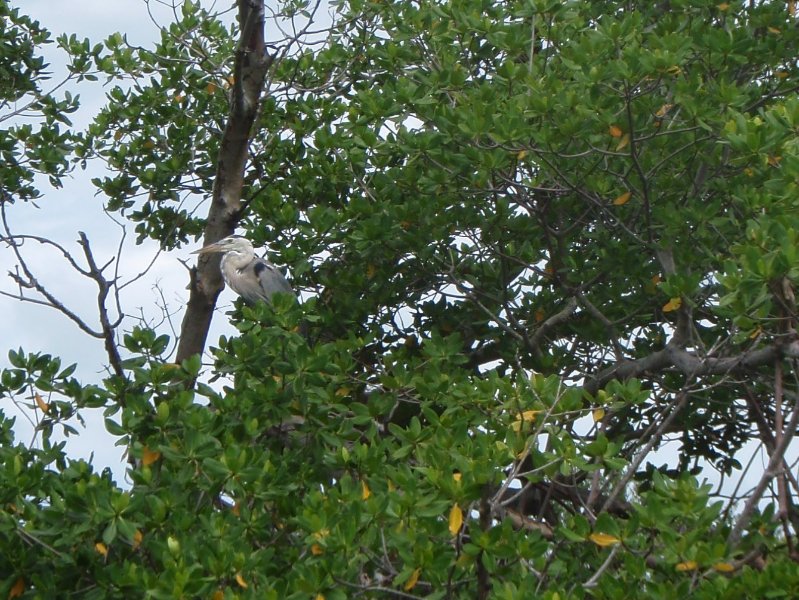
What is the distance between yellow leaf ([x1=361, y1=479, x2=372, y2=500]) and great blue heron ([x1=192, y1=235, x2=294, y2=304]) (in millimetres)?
3343

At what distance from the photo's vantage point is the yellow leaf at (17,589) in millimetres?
4789

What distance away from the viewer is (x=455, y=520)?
14.3 feet

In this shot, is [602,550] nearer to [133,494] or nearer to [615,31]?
[133,494]

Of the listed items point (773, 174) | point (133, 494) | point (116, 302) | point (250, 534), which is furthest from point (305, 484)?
point (773, 174)

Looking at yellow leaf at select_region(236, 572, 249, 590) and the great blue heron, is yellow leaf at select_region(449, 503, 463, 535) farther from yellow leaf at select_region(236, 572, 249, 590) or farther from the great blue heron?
the great blue heron

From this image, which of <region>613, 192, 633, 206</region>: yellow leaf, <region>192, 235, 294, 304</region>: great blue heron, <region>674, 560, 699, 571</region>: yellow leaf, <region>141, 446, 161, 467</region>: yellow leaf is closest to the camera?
<region>674, 560, 699, 571</region>: yellow leaf

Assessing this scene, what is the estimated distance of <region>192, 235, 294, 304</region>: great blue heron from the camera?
834 centimetres

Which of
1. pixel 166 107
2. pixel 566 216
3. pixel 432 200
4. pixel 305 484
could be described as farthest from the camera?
pixel 166 107

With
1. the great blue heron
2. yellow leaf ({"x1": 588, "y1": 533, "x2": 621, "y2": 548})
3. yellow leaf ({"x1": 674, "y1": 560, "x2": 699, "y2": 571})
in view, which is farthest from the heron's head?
yellow leaf ({"x1": 674, "y1": 560, "x2": 699, "y2": 571})

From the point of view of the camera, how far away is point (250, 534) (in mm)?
4945

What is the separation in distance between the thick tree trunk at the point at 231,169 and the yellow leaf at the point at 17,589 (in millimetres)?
2525

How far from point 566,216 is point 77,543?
3.74 meters

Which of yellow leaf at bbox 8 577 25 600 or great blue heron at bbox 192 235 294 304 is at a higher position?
great blue heron at bbox 192 235 294 304

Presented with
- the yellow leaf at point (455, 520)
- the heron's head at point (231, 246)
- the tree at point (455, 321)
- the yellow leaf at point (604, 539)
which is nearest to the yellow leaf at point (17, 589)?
the tree at point (455, 321)
